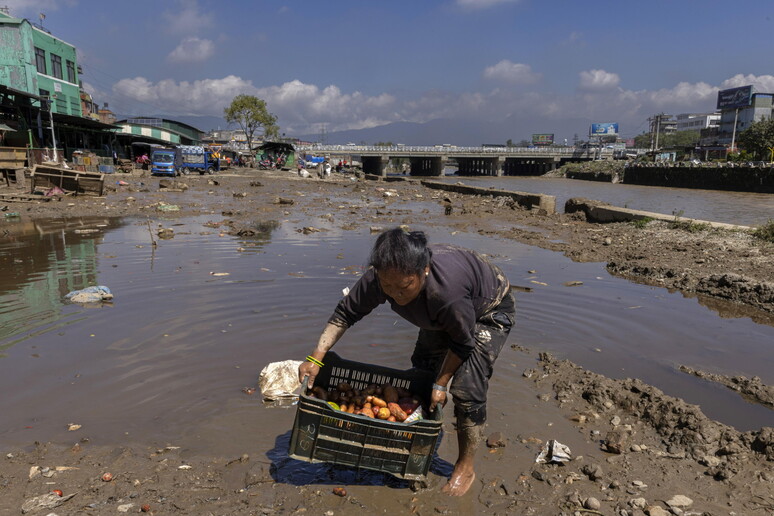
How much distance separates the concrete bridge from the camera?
82.6 metres

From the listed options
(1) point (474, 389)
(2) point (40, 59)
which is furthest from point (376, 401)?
(2) point (40, 59)

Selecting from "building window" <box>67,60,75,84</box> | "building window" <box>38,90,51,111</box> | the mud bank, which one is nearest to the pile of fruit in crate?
the mud bank

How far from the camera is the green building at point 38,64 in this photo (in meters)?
31.1

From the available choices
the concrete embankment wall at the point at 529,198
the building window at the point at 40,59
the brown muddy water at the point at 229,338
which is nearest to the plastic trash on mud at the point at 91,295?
the brown muddy water at the point at 229,338

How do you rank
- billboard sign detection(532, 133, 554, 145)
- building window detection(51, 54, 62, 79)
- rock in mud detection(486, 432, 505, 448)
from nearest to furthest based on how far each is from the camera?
rock in mud detection(486, 432, 505, 448), building window detection(51, 54, 62, 79), billboard sign detection(532, 133, 554, 145)

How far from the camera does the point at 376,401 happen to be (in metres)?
2.83

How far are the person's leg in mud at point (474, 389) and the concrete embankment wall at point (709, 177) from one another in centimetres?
4387

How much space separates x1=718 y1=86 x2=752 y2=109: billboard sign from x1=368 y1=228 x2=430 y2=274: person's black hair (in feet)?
358

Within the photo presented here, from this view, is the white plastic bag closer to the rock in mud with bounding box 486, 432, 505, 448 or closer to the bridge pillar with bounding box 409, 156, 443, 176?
the rock in mud with bounding box 486, 432, 505, 448

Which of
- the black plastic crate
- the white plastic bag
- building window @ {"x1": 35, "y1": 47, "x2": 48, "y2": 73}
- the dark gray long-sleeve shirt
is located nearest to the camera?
the dark gray long-sleeve shirt

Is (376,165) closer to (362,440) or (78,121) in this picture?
(78,121)

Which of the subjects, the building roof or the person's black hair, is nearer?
the person's black hair

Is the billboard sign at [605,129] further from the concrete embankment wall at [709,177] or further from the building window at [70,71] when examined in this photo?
the building window at [70,71]

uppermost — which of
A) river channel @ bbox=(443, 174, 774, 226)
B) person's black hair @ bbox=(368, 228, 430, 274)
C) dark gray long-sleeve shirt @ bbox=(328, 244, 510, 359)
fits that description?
person's black hair @ bbox=(368, 228, 430, 274)
